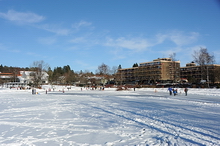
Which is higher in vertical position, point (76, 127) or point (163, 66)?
point (163, 66)

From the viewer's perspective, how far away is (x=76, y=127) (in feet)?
29.0

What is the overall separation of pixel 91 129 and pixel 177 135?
11.4ft

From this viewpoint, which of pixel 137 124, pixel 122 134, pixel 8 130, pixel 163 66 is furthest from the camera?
pixel 163 66

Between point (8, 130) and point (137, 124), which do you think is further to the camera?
point (137, 124)

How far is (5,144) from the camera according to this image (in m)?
6.46

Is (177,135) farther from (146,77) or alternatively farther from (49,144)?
(146,77)

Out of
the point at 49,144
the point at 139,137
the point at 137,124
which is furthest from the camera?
the point at 137,124

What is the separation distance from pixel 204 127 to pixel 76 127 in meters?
5.57

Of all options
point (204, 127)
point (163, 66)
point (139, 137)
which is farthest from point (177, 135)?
point (163, 66)

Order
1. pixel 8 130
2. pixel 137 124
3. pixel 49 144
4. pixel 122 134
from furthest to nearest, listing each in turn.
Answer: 1. pixel 137 124
2. pixel 8 130
3. pixel 122 134
4. pixel 49 144

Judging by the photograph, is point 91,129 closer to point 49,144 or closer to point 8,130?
point 49,144

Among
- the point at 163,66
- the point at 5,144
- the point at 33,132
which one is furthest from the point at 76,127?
the point at 163,66

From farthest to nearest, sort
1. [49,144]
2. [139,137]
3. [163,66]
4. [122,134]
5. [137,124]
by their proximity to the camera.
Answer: [163,66] < [137,124] < [122,134] < [139,137] < [49,144]

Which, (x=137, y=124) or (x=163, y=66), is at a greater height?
(x=163, y=66)
